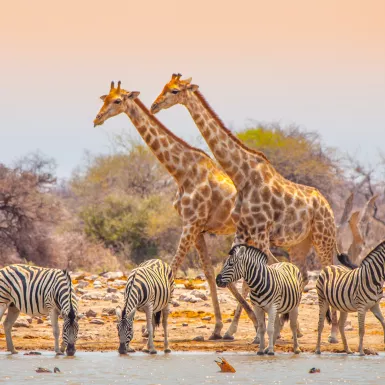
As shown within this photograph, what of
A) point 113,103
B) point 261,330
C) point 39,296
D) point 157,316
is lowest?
point 261,330

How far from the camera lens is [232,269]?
1295 cm

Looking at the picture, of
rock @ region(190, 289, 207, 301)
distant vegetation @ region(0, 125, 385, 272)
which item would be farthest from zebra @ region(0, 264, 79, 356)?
distant vegetation @ region(0, 125, 385, 272)

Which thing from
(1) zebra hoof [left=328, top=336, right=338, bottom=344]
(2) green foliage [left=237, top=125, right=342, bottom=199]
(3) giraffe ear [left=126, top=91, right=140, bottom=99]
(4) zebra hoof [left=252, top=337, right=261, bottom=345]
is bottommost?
(4) zebra hoof [left=252, top=337, right=261, bottom=345]

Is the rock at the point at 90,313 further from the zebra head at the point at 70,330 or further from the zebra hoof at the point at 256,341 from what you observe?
the zebra head at the point at 70,330

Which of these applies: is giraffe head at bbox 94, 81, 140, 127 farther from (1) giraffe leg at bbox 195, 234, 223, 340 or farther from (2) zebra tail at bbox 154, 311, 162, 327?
(2) zebra tail at bbox 154, 311, 162, 327

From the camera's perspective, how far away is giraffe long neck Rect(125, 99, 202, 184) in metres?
15.5

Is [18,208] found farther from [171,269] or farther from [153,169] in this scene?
[153,169]

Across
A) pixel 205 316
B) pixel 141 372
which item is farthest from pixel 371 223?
pixel 141 372

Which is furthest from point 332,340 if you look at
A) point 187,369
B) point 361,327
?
point 187,369

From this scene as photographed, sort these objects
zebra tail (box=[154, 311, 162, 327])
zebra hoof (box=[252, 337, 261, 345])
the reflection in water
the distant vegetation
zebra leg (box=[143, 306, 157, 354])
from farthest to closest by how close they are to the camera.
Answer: the distant vegetation → zebra hoof (box=[252, 337, 261, 345]) → zebra tail (box=[154, 311, 162, 327]) → zebra leg (box=[143, 306, 157, 354]) → the reflection in water

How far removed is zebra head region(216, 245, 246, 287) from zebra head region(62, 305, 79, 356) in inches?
67.5

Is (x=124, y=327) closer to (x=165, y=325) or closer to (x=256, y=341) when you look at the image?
(x=165, y=325)

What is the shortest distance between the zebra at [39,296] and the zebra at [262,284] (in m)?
1.77

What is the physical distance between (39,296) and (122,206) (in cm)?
1990
